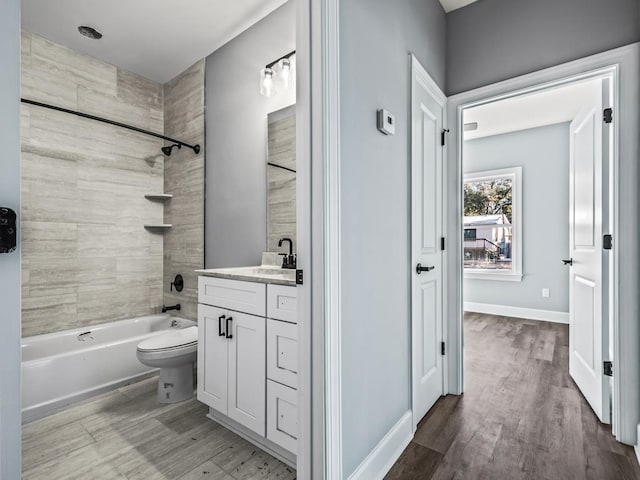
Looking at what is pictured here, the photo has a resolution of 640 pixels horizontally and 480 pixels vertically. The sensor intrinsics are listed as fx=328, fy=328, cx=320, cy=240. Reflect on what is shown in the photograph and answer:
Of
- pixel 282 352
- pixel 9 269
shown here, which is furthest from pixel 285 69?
pixel 9 269

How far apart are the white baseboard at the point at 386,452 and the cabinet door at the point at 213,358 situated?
84 cm

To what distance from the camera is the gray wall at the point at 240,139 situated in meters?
2.48

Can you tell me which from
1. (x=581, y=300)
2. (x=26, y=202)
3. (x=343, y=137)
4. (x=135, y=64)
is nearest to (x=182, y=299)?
(x=26, y=202)

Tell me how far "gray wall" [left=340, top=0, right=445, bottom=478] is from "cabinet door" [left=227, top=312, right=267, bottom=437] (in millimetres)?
512

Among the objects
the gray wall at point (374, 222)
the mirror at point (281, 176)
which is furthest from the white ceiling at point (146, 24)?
the gray wall at point (374, 222)

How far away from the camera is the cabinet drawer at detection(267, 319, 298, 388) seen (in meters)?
1.51

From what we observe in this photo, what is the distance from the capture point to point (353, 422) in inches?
52.4

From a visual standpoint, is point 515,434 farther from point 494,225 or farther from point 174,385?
point 494,225

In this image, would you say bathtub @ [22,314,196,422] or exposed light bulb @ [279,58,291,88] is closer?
bathtub @ [22,314,196,422]

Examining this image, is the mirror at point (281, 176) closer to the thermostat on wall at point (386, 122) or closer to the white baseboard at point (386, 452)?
the thermostat on wall at point (386, 122)

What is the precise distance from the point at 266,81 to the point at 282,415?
2152 mm

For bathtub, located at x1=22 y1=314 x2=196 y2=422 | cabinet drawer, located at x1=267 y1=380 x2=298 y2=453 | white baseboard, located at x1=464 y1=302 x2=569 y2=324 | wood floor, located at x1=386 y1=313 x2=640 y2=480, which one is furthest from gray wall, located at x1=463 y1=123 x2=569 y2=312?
bathtub, located at x1=22 y1=314 x2=196 y2=422

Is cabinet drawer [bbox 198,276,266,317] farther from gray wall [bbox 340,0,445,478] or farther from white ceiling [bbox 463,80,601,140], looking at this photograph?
white ceiling [bbox 463,80,601,140]

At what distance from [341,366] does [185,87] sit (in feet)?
10.0
